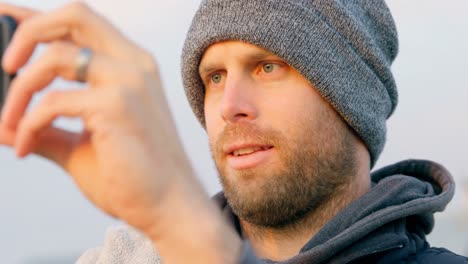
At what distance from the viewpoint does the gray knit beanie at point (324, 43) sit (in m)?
2.45

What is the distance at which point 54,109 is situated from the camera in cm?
101

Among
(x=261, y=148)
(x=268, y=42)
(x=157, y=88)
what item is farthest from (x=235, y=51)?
(x=157, y=88)

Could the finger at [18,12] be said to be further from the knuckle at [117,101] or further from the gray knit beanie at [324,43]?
the gray knit beanie at [324,43]

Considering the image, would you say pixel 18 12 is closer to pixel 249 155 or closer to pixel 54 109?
pixel 54 109

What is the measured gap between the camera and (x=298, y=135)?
246 centimetres

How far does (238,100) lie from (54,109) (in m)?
1.40

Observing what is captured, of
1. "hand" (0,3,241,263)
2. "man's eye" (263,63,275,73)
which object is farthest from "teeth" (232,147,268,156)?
"hand" (0,3,241,263)

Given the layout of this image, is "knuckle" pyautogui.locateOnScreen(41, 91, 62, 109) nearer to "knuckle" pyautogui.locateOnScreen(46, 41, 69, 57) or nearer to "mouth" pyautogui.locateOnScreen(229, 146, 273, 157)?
"knuckle" pyautogui.locateOnScreen(46, 41, 69, 57)

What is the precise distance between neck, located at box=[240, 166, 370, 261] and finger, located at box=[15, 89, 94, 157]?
1.56 metres

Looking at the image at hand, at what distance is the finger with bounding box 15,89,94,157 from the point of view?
3.31 ft

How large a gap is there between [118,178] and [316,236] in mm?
1398

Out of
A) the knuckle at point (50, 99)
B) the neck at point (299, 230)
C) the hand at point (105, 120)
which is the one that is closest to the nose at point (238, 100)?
the neck at point (299, 230)

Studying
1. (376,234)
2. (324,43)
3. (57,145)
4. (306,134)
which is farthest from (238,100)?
(57,145)

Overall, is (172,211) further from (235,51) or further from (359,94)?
(359,94)
